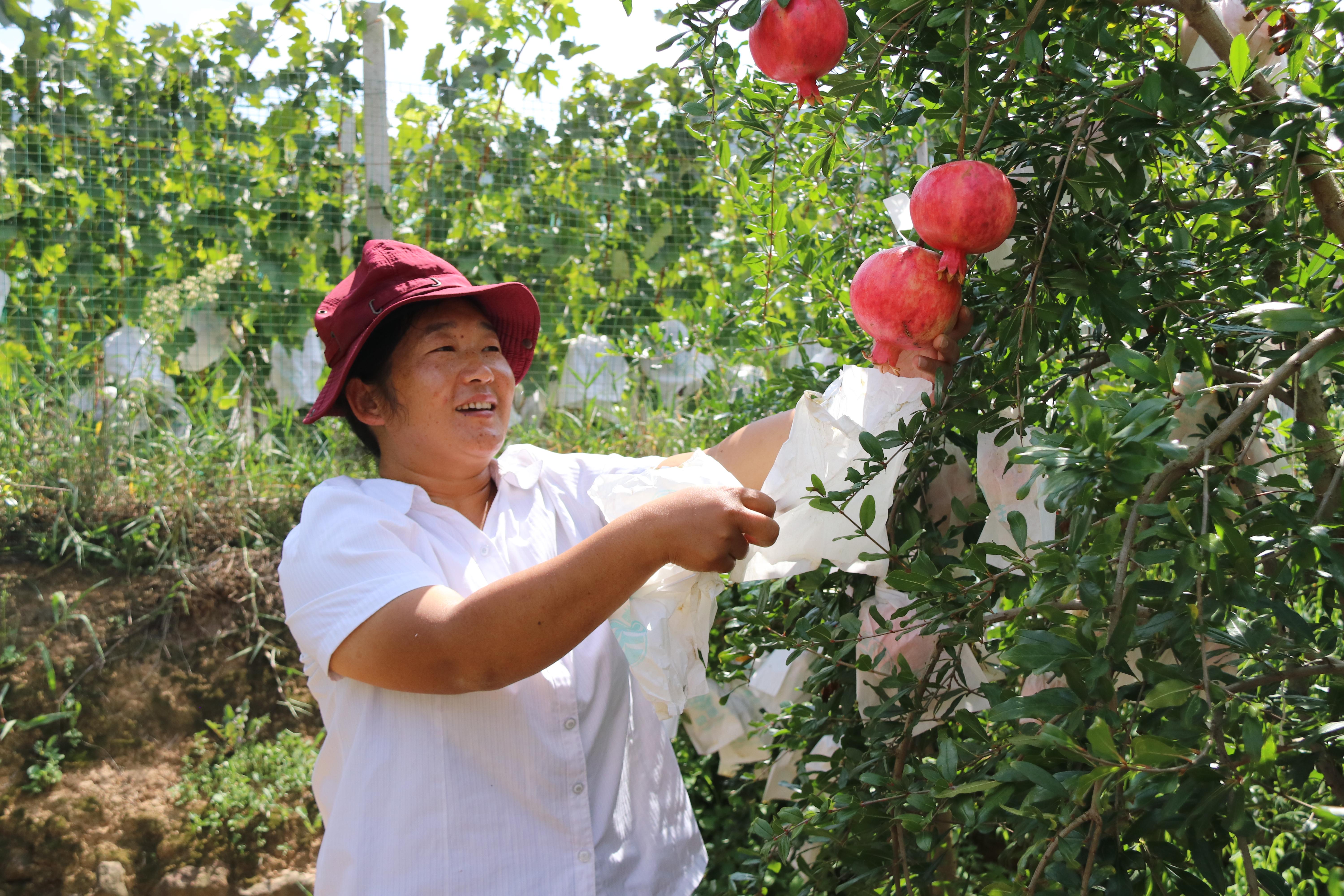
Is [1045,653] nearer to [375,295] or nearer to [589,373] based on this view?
[375,295]

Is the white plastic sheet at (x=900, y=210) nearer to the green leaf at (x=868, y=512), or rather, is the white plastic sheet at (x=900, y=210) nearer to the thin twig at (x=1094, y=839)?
the green leaf at (x=868, y=512)

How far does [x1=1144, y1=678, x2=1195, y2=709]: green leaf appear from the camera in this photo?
0.83m

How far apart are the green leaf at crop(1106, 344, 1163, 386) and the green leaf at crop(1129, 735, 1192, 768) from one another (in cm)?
28

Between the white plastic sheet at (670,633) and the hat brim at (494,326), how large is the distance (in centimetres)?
53

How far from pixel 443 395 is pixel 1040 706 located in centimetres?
112

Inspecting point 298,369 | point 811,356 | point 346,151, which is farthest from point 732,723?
point 346,151

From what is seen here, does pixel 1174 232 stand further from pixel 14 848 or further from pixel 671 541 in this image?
pixel 14 848

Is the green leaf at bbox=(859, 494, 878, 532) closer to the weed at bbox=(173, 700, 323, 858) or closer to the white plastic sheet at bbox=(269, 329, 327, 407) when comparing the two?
the weed at bbox=(173, 700, 323, 858)

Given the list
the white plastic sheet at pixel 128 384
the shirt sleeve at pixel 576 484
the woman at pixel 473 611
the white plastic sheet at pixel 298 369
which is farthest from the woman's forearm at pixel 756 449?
the white plastic sheet at pixel 298 369

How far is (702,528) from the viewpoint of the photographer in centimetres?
132

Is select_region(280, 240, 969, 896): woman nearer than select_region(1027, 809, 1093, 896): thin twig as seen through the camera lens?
No

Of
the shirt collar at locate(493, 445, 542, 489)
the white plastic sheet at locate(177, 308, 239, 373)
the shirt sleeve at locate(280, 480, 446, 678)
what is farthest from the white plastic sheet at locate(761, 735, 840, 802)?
the white plastic sheet at locate(177, 308, 239, 373)

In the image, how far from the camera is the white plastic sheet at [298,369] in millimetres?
4383

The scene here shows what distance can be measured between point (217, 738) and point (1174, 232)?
3153mm
